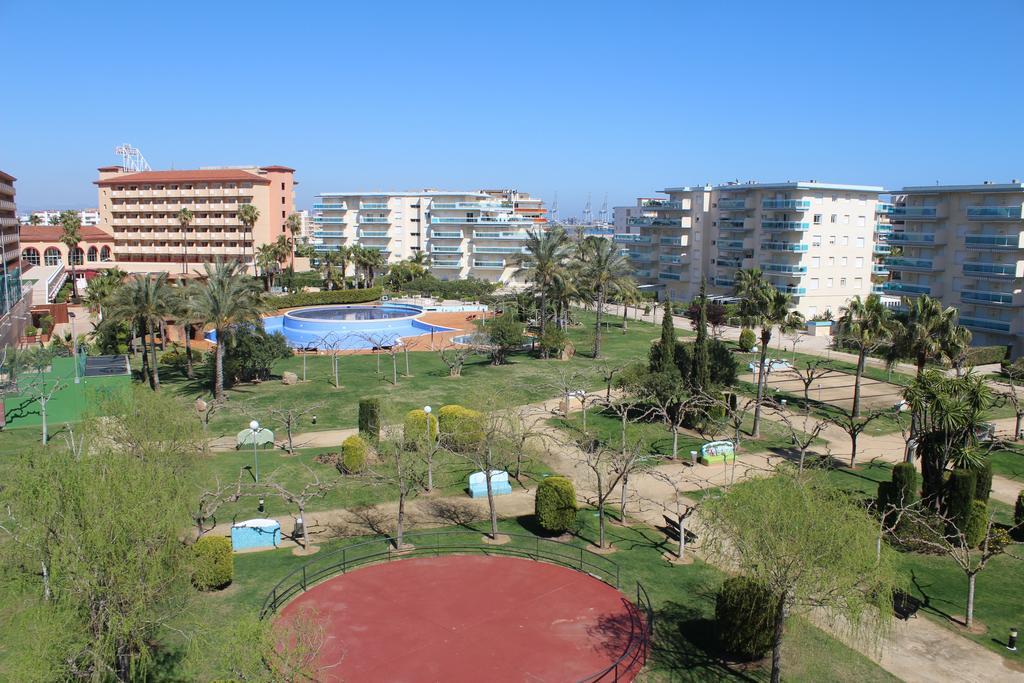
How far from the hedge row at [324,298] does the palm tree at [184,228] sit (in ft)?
80.9

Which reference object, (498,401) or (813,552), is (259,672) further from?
(498,401)

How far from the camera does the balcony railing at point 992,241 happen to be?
64188 mm

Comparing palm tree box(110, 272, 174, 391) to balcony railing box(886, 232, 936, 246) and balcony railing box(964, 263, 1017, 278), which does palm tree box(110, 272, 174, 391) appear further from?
balcony railing box(964, 263, 1017, 278)

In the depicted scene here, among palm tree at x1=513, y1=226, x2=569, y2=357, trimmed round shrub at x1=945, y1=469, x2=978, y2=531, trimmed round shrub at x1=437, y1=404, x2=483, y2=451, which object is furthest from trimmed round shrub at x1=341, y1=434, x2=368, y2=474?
palm tree at x1=513, y1=226, x2=569, y2=357

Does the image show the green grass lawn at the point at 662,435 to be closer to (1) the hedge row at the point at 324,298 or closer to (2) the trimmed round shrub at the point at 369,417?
(2) the trimmed round shrub at the point at 369,417

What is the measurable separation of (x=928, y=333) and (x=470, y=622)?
3058 cm

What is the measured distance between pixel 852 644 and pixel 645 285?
287 ft

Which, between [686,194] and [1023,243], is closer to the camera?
[1023,243]

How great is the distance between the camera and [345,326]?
8000 centimetres

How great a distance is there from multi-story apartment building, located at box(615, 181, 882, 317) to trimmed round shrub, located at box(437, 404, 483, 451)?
161ft

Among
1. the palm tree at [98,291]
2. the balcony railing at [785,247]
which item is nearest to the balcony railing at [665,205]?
the balcony railing at [785,247]

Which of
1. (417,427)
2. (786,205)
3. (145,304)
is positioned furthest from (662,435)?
(786,205)

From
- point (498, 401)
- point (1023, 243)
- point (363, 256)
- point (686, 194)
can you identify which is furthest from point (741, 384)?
point (363, 256)

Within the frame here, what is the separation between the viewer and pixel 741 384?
176ft
